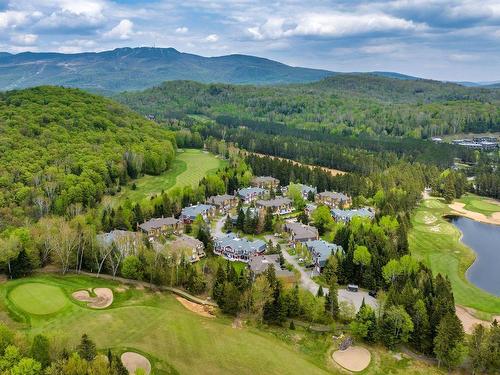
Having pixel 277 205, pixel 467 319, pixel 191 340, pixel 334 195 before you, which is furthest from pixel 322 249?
pixel 334 195

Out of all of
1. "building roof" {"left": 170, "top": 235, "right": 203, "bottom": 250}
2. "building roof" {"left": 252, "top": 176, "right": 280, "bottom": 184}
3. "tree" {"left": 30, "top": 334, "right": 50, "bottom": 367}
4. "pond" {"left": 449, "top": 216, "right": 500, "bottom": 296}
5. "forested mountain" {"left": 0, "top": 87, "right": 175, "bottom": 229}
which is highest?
"forested mountain" {"left": 0, "top": 87, "right": 175, "bottom": 229}

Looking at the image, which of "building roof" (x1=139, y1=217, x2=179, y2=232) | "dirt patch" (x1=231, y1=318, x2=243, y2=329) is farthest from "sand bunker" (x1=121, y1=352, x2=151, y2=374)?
"building roof" (x1=139, y1=217, x2=179, y2=232)

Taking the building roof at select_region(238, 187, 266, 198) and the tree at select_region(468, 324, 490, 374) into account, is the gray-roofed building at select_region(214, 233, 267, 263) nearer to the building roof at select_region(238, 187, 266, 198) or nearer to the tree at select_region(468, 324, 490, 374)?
the building roof at select_region(238, 187, 266, 198)

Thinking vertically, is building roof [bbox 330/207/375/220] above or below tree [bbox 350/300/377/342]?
above

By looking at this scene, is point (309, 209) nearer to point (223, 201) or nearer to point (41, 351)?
point (223, 201)

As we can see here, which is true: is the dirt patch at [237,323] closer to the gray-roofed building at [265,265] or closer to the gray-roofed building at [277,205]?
the gray-roofed building at [265,265]

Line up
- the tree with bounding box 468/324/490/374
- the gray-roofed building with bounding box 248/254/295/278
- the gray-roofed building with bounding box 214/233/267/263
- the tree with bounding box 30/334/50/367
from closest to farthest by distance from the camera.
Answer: the tree with bounding box 30/334/50/367, the tree with bounding box 468/324/490/374, the gray-roofed building with bounding box 248/254/295/278, the gray-roofed building with bounding box 214/233/267/263

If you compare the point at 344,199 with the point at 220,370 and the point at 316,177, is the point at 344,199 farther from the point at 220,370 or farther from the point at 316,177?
the point at 220,370

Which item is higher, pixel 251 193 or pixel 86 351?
pixel 86 351
